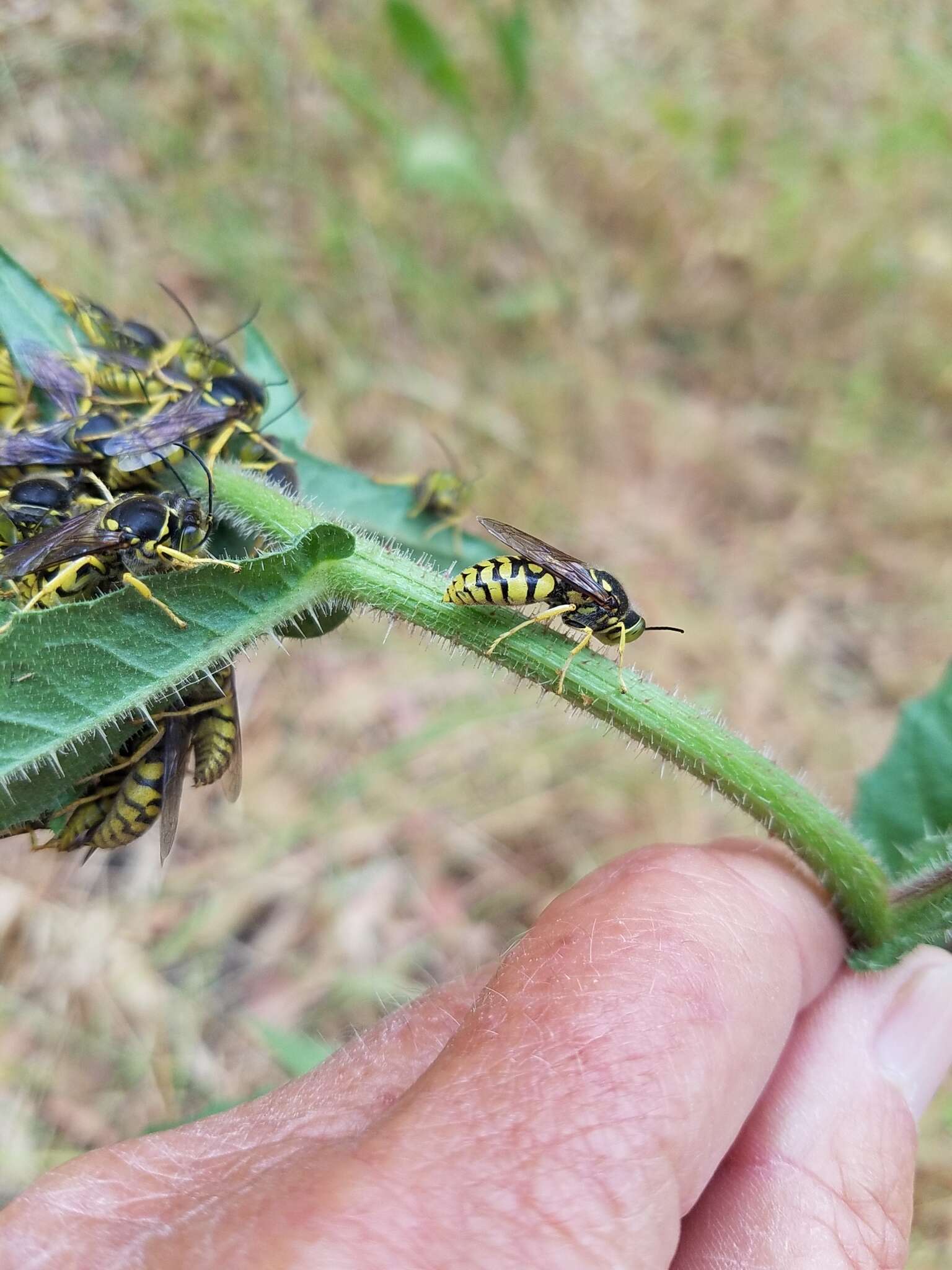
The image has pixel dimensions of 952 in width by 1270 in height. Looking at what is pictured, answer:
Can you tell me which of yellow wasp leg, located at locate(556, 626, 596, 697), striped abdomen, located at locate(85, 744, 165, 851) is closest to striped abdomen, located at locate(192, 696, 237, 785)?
striped abdomen, located at locate(85, 744, 165, 851)

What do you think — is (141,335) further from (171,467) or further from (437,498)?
(437,498)

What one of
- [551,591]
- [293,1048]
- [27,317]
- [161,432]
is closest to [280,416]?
[161,432]

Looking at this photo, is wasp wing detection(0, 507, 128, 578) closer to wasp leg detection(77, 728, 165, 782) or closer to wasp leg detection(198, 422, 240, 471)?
wasp leg detection(198, 422, 240, 471)

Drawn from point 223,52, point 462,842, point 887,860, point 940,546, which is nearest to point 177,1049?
point 462,842

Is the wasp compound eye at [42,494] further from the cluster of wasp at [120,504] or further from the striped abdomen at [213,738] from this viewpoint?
the striped abdomen at [213,738]

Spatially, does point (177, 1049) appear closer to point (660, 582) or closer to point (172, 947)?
point (172, 947)
